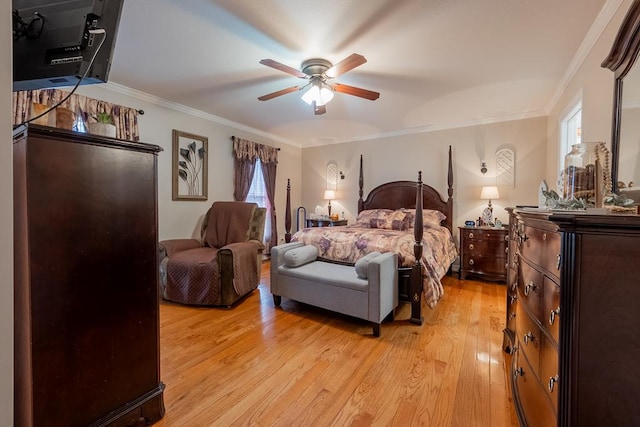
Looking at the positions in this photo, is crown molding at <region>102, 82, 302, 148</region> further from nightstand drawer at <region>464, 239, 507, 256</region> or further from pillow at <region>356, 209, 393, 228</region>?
nightstand drawer at <region>464, 239, 507, 256</region>

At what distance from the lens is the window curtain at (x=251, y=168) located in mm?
4504

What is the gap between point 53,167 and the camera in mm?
1055

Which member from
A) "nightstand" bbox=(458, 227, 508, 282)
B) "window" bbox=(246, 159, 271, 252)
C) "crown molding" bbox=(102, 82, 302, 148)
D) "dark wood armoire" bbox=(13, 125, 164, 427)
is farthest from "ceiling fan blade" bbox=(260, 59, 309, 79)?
"nightstand" bbox=(458, 227, 508, 282)

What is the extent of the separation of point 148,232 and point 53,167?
454 mm

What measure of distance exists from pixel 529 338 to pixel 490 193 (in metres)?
3.10

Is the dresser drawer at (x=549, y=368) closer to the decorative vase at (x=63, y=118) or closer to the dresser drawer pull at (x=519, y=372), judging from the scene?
the dresser drawer pull at (x=519, y=372)

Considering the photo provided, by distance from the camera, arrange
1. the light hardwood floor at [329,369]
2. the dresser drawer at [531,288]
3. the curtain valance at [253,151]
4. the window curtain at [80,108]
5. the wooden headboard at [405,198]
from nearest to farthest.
→ the dresser drawer at [531,288] < the light hardwood floor at [329,369] < the window curtain at [80,108] < the wooden headboard at [405,198] < the curtain valance at [253,151]

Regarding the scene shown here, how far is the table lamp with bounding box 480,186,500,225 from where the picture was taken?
12.7 ft

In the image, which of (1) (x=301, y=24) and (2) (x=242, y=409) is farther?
(1) (x=301, y=24)

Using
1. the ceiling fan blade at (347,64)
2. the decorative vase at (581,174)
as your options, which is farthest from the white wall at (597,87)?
the ceiling fan blade at (347,64)

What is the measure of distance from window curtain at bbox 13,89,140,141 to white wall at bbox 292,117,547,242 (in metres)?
3.36

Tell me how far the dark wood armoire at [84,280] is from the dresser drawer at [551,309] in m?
1.72

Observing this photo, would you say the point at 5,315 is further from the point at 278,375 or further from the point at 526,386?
the point at 526,386

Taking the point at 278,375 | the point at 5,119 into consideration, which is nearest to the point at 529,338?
the point at 278,375
